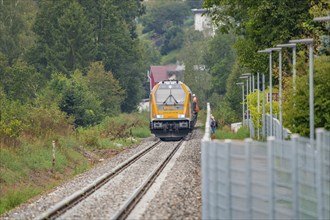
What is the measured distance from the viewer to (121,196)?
971 inches

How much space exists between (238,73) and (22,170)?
2342 inches

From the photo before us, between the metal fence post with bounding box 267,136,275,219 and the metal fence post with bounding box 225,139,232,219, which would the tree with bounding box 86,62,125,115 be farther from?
the metal fence post with bounding box 267,136,275,219

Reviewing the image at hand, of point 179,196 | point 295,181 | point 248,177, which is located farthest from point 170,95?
point 295,181

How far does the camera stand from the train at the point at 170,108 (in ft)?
165

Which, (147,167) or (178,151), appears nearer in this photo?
(147,167)

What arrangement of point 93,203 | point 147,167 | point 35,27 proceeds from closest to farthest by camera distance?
point 93,203
point 147,167
point 35,27

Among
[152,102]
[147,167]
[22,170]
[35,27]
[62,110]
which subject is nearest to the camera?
[22,170]

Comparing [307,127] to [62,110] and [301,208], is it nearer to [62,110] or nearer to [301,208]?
[301,208]

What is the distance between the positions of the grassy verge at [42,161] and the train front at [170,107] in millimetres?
2669

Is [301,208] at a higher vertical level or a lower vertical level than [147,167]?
higher

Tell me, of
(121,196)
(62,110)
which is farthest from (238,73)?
(121,196)

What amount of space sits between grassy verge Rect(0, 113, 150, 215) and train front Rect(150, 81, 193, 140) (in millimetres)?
2669

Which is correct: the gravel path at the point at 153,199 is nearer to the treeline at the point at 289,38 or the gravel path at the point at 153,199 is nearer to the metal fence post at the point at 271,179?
the treeline at the point at 289,38

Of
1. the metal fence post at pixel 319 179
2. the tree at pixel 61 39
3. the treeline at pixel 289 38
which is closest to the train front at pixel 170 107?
the treeline at pixel 289 38
